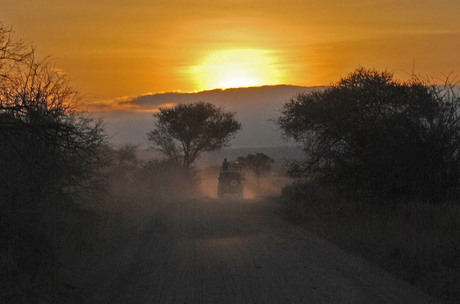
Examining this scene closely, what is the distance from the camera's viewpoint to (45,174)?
45.5ft

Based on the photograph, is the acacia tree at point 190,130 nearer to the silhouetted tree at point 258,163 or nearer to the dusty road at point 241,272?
the silhouetted tree at point 258,163

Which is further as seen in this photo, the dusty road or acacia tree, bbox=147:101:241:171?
acacia tree, bbox=147:101:241:171

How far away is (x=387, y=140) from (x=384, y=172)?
1104 mm

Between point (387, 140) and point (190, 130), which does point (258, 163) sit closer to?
point (190, 130)

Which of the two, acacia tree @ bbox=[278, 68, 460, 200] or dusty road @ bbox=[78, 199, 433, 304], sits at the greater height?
acacia tree @ bbox=[278, 68, 460, 200]

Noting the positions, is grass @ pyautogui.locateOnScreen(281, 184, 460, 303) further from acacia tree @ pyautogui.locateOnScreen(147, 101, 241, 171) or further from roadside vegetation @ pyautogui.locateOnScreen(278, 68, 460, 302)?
acacia tree @ pyautogui.locateOnScreen(147, 101, 241, 171)

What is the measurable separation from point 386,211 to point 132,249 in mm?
8387

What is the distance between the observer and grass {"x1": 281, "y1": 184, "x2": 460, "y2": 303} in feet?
33.6

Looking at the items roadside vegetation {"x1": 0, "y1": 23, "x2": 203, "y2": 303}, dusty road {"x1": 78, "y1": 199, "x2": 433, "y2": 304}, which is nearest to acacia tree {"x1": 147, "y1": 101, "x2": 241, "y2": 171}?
roadside vegetation {"x1": 0, "y1": 23, "x2": 203, "y2": 303}

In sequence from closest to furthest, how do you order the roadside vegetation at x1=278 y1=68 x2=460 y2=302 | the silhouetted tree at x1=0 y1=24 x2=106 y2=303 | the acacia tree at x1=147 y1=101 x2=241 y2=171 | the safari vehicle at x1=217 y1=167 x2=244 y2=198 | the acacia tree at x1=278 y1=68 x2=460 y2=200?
the silhouetted tree at x1=0 y1=24 x2=106 y2=303 → the roadside vegetation at x1=278 y1=68 x2=460 y2=302 → the acacia tree at x1=278 y1=68 x2=460 y2=200 → the safari vehicle at x1=217 y1=167 x2=244 y2=198 → the acacia tree at x1=147 y1=101 x2=241 y2=171

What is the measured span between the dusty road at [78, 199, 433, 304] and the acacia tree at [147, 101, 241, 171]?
3226 cm

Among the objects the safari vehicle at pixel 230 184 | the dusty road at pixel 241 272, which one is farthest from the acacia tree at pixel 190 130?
the dusty road at pixel 241 272

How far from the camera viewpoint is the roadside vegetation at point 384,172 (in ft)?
42.3

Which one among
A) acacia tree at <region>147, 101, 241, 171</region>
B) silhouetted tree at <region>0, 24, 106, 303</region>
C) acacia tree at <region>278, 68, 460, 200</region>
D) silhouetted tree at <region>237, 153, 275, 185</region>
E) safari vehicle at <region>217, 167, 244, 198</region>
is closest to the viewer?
silhouetted tree at <region>0, 24, 106, 303</region>
